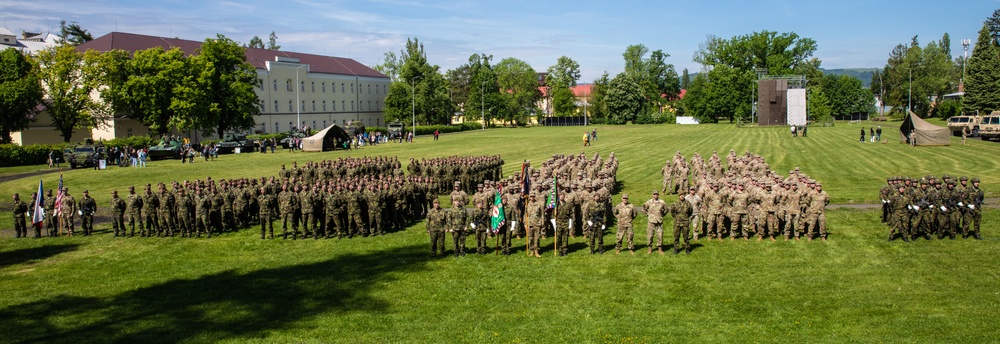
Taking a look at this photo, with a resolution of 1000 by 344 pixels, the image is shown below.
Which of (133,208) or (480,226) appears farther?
(133,208)

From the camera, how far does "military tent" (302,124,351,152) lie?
172 ft

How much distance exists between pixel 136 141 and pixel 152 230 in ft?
110

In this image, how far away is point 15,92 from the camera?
156 feet

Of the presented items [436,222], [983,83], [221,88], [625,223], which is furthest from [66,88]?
[983,83]

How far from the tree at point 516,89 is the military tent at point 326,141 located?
182 ft

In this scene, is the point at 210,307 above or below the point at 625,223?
below

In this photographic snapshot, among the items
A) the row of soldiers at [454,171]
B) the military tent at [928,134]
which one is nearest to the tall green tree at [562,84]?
the military tent at [928,134]

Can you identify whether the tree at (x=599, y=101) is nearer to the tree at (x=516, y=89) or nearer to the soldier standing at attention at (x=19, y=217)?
the tree at (x=516, y=89)

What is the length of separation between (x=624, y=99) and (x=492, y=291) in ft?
312

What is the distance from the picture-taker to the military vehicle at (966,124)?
53844mm

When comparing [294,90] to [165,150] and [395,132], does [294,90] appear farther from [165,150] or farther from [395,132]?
[165,150]

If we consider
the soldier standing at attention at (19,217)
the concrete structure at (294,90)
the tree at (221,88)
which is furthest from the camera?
the concrete structure at (294,90)

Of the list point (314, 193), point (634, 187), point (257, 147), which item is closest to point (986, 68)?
Answer: point (634, 187)

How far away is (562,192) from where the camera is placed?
1711 centimetres
